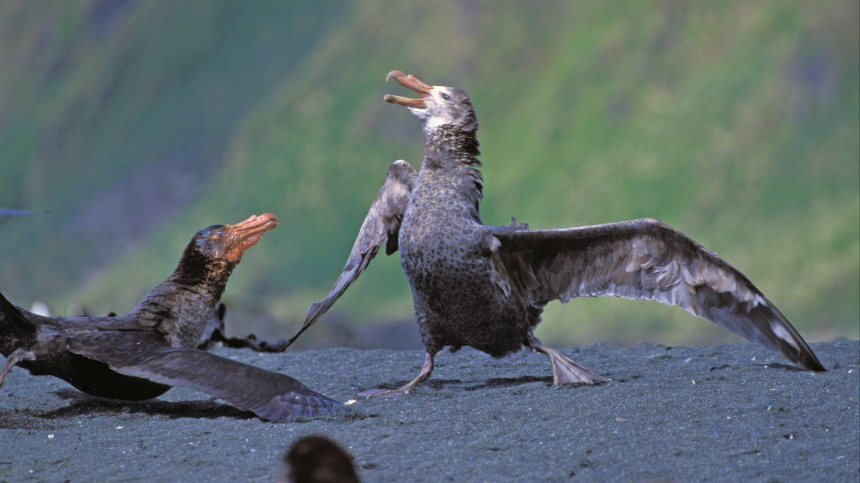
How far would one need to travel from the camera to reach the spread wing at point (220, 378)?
2879 millimetres

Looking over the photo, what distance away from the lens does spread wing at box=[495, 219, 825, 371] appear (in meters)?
3.72

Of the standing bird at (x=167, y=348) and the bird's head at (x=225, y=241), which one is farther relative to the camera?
the bird's head at (x=225, y=241)

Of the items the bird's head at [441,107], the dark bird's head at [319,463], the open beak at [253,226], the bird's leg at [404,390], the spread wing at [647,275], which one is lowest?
the dark bird's head at [319,463]

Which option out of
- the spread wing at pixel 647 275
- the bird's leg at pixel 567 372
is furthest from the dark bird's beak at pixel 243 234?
the bird's leg at pixel 567 372

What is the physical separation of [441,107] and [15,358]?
6.72ft

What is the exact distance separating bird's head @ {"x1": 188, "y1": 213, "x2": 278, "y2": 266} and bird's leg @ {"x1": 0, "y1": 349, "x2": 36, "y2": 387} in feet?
2.66

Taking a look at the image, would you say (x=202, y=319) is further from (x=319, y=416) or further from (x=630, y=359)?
(x=630, y=359)

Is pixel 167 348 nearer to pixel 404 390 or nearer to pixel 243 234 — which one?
pixel 243 234

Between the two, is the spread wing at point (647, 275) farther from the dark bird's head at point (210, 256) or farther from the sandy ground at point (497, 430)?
the dark bird's head at point (210, 256)

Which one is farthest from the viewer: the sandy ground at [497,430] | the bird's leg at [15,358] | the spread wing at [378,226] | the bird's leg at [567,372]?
the spread wing at [378,226]

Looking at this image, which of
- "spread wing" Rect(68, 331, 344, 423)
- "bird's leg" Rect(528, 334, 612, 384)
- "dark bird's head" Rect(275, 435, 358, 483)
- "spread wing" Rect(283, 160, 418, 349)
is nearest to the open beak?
"spread wing" Rect(283, 160, 418, 349)

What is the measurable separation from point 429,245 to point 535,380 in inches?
36.9

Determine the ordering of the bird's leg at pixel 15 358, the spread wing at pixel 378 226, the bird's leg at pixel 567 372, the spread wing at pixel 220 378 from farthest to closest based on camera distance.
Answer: the spread wing at pixel 378 226, the bird's leg at pixel 567 372, the bird's leg at pixel 15 358, the spread wing at pixel 220 378

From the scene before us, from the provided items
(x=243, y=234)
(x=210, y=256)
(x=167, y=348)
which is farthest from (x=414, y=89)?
(x=167, y=348)
